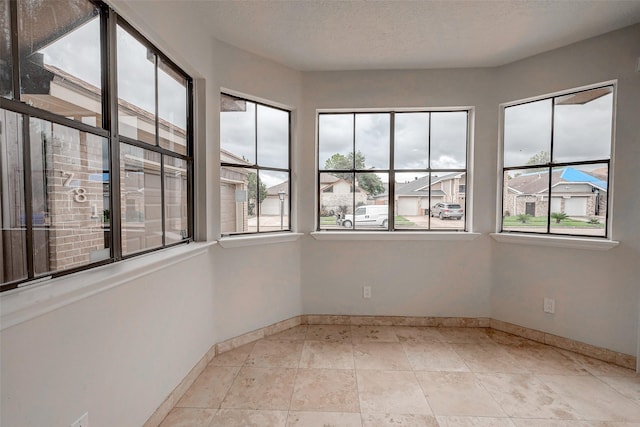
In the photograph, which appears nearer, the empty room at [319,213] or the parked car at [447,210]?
the empty room at [319,213]

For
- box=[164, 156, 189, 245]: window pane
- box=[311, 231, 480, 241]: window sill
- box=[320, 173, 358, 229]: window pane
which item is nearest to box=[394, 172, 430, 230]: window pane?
box=[311, 231, 480, 241]: window sill

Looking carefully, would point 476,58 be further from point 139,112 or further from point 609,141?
point 139,112

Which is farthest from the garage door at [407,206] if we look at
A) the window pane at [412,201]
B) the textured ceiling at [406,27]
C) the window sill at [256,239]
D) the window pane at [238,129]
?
the window pane at [238,129]

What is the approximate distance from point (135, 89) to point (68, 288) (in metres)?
1.15

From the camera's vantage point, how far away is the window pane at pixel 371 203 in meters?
2.94

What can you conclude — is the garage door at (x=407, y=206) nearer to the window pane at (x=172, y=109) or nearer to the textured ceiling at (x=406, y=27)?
the textured ceiling at (x=406, y=27)

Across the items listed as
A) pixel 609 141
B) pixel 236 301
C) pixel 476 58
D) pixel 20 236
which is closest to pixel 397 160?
pixel 476 58

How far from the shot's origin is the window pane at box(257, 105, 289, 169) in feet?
8.71

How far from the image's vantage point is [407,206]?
294cm

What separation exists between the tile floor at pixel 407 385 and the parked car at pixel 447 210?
3.97ft

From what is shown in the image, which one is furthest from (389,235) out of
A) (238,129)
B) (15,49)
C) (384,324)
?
(15,49)

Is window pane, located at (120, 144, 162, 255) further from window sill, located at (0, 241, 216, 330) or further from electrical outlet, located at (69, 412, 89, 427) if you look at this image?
electrical outlet, located at (69, 412, 89, 427)

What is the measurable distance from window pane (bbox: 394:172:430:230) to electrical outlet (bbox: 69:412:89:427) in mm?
2646

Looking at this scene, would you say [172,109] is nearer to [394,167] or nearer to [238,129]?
[238,129]
